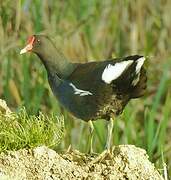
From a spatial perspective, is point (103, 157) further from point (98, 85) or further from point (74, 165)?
point (98, 85)

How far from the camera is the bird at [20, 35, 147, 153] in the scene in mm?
2803

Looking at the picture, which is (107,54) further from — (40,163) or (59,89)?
(40,163)

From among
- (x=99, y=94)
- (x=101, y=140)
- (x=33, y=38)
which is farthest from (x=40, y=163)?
(x=101, y=140)

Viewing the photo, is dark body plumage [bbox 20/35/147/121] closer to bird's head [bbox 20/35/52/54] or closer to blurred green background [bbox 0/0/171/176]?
bird's head [bbox 20/35/52/54]

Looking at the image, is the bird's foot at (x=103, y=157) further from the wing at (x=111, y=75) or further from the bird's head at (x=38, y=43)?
the bird's head at (x=38, y=43)

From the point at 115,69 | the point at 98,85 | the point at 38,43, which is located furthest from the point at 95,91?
the point at 38,43

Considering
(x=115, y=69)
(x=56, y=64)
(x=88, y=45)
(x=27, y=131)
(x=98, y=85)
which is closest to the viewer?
(x=27, y=131)

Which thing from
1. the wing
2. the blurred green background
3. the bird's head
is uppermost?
the bird's head

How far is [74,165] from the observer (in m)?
2.37

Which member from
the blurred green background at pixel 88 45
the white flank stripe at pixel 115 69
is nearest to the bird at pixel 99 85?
the white flank stripe at pixel 115 69

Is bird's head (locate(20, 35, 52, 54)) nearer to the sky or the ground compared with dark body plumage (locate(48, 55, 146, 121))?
nearer to the sky

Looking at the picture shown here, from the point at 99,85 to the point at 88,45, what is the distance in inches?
79.8

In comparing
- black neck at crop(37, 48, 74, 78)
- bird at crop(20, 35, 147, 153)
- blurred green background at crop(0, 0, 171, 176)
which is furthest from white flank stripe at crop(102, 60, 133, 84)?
blurred green background at crop(0, 0, 171, 176)

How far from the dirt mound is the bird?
0.39m
